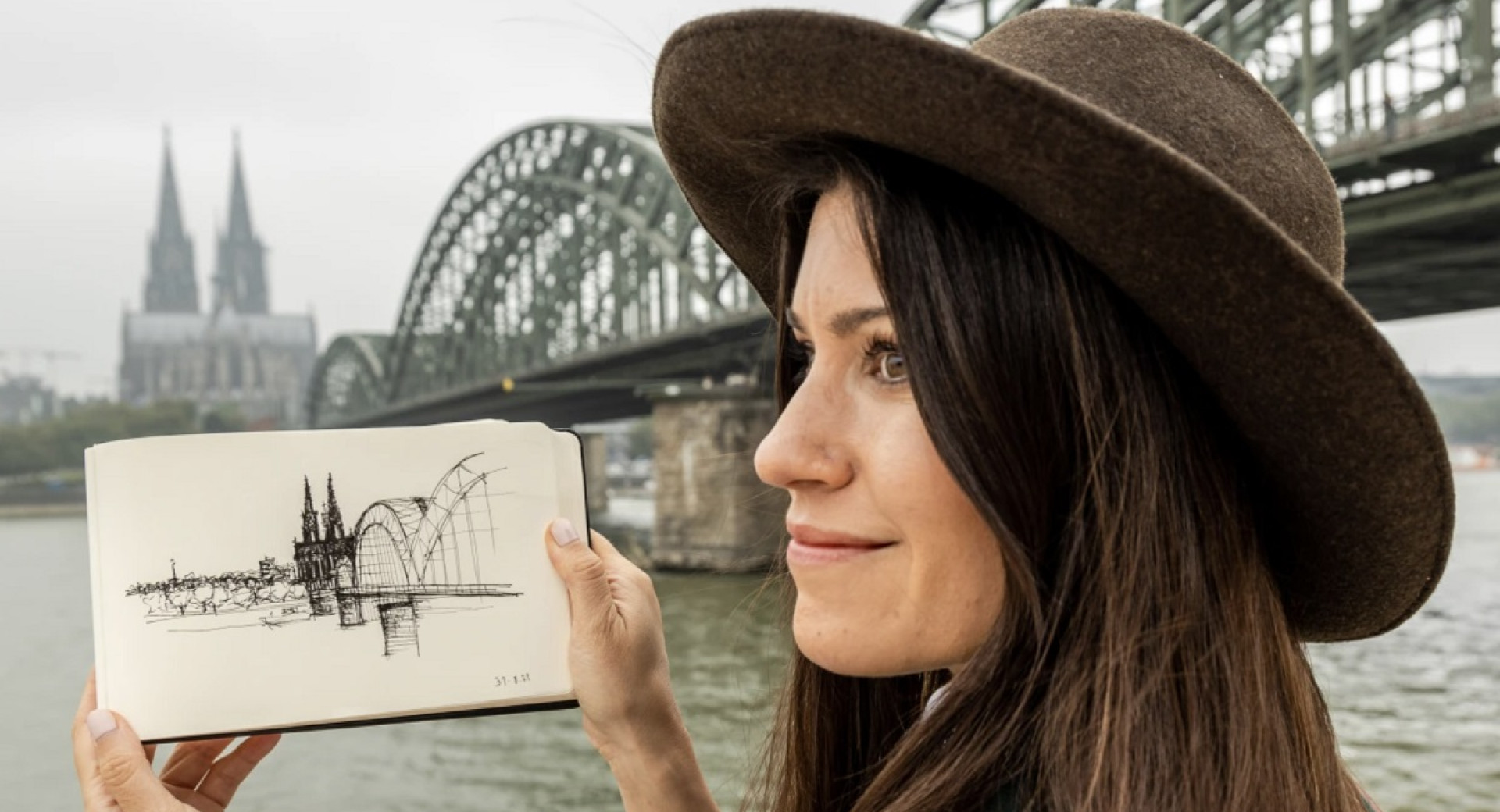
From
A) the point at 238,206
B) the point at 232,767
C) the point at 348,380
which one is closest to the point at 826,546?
the point at 232,767

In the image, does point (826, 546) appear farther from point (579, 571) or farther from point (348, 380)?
point (348, 380)

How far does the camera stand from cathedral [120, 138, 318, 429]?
99.1 m

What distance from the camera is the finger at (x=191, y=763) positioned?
1.88 metres

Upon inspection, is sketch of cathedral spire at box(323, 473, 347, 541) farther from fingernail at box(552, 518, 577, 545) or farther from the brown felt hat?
the brown felt hat

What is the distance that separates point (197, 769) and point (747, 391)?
26.5m

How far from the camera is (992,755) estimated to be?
1245 mm

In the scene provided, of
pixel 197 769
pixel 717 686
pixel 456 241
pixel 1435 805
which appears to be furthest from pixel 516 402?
pixel 197 769

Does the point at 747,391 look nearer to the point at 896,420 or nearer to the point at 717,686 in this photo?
the point at 717,686

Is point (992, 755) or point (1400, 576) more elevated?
point (1400, 576)

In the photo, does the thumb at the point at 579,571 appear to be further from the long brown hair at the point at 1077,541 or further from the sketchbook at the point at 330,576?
the long brown hair at the point at 1077,541

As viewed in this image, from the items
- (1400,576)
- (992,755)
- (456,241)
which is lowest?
(992,755)

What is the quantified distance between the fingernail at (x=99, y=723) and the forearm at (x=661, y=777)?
0.64m

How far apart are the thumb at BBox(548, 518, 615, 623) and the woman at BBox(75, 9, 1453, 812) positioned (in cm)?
39

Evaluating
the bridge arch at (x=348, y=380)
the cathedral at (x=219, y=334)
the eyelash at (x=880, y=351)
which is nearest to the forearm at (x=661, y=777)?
the eyelash at (x=880, y=351)
